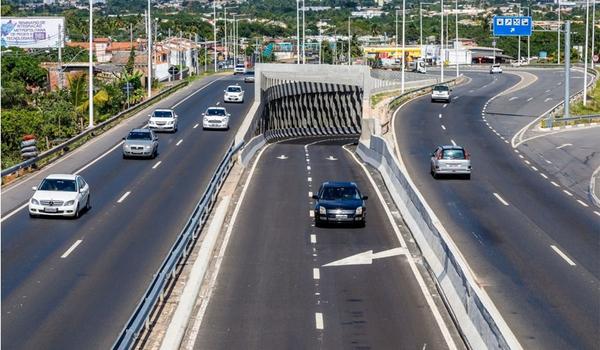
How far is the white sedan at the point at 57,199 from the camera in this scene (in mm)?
35375

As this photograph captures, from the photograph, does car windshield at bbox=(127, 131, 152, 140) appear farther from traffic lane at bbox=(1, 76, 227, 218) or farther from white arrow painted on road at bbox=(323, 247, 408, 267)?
white arrow painted on road at bbox=(323, 247, 408, 267)

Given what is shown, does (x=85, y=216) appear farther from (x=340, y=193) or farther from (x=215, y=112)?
(x=215, y=112)

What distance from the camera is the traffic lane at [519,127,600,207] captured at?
47.7 meters

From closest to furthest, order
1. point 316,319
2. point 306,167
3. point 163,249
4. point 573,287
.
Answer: point 316,319 < point 573,287 < point 163,249 < point 306,167

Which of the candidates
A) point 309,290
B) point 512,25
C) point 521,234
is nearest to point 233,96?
point 512,25

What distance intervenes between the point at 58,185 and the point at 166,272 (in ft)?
43.8

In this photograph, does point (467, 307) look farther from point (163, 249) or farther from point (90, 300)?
point (163, 249)

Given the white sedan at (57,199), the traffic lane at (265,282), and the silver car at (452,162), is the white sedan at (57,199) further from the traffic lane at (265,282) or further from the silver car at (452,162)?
the silver car at (452,162)

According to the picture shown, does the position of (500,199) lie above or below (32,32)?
below

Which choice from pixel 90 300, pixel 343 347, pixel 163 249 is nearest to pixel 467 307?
pixel 343 347

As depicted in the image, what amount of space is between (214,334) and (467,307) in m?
4.92

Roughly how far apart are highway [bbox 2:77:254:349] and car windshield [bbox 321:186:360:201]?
4.73m

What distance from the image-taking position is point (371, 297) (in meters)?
24.7

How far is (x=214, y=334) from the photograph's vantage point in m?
21.4
